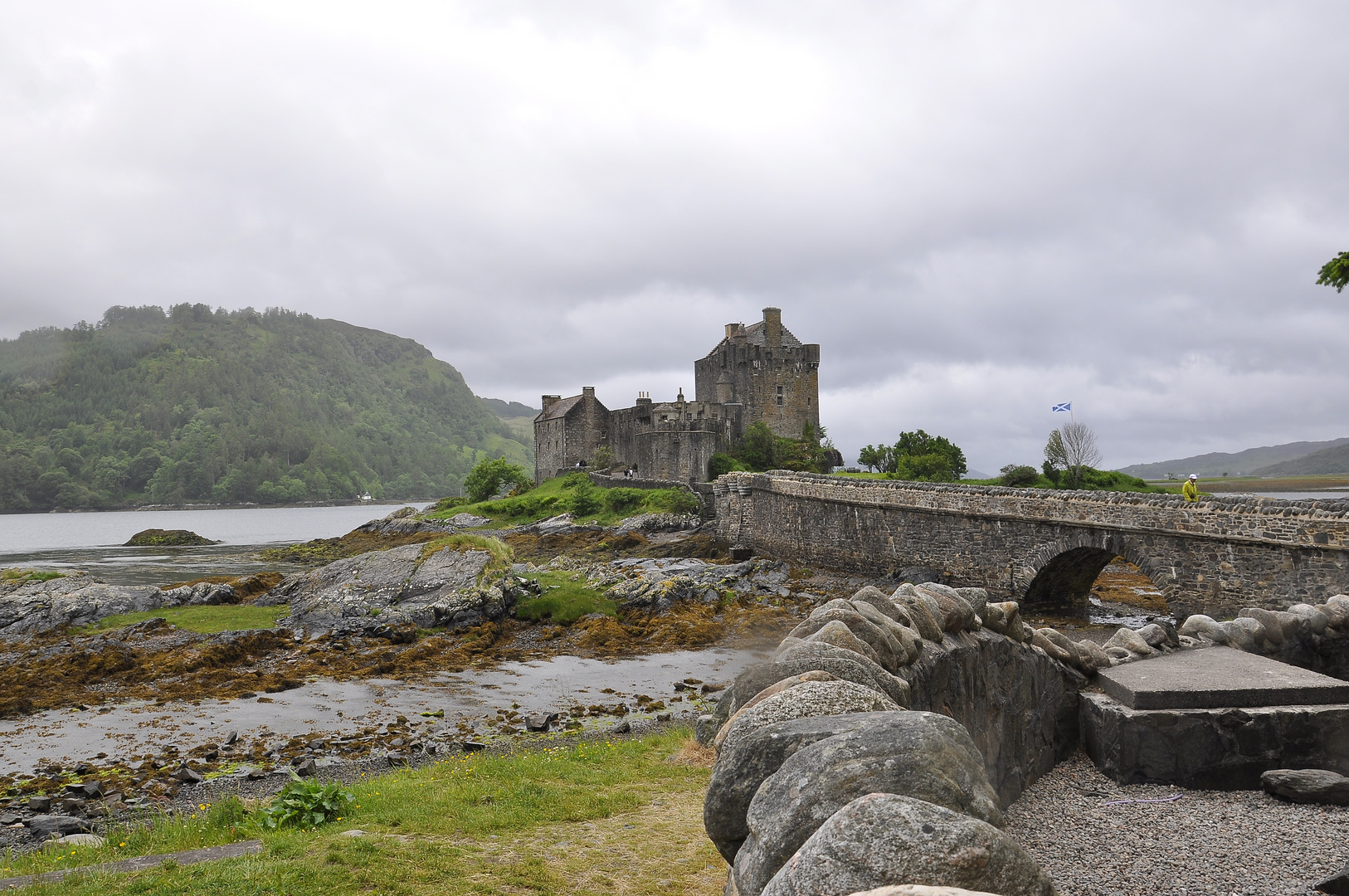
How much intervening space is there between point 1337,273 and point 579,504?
47586 mm

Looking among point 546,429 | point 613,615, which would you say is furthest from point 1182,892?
point 546,429

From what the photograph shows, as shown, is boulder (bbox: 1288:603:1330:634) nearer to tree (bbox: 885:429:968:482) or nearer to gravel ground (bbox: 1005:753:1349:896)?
gravel ground (bbox: 1005:753:1349:896)

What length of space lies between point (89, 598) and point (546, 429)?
52.3 metres

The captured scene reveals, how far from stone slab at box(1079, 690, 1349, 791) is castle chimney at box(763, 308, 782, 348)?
200ft

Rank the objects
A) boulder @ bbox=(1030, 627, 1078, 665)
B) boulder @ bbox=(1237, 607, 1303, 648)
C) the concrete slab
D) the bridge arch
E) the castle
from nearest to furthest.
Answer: the concrete slab < boulder @ bbox=(1030, 627, 1078, 665) < boulder @ bbox=(1237, 607, 1303, 648) < the bridge arch < the castle

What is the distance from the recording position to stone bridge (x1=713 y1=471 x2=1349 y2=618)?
18062 mm

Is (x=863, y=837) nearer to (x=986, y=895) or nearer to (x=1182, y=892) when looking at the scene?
(x=986, y=895)

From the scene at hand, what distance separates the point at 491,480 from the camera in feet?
272

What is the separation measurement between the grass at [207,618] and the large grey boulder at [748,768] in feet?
85.6

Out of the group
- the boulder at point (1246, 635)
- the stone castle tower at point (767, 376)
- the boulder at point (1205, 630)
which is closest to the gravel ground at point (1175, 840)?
the boulder at point (1205, 630)

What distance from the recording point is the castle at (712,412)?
61.0 m

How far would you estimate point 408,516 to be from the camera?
76875mm

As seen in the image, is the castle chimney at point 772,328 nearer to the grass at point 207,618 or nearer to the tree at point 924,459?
the tree at point 924,459

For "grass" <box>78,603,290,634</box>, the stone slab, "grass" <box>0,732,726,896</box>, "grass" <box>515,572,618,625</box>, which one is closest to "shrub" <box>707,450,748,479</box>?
"grass" <box>515,572,618,625</box>
